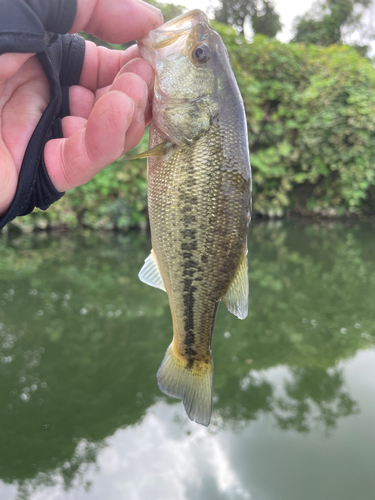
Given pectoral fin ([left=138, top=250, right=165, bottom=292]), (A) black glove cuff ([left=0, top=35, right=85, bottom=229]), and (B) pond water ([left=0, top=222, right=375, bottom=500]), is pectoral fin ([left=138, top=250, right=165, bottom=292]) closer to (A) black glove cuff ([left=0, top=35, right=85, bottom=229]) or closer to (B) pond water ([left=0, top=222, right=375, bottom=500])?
(A) black glove cuff ([left=0, top=35, right=85, bottom=229])

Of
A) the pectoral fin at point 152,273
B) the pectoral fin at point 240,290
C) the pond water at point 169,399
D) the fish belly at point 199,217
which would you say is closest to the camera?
the fish belly at point 199,217

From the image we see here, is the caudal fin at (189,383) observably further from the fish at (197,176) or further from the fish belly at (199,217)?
the fish belly at (199,217)

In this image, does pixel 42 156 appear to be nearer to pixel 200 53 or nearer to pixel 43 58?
pixel 43 58

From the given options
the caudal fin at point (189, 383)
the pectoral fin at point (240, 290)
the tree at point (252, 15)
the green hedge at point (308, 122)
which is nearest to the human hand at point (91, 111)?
the pectoral fin at point (240, 290)

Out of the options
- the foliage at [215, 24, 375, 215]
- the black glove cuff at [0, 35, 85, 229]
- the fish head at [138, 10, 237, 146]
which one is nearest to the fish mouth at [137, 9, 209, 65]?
the fish head at [138, 10, 237, 146]

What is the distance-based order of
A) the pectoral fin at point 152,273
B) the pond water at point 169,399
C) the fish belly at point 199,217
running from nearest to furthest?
1. the fish belly at point 199,217
2. the pectoral fin at point 152,273
3. the pond water at point 169,399

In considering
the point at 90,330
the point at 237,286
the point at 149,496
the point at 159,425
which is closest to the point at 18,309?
the point at 90,330
